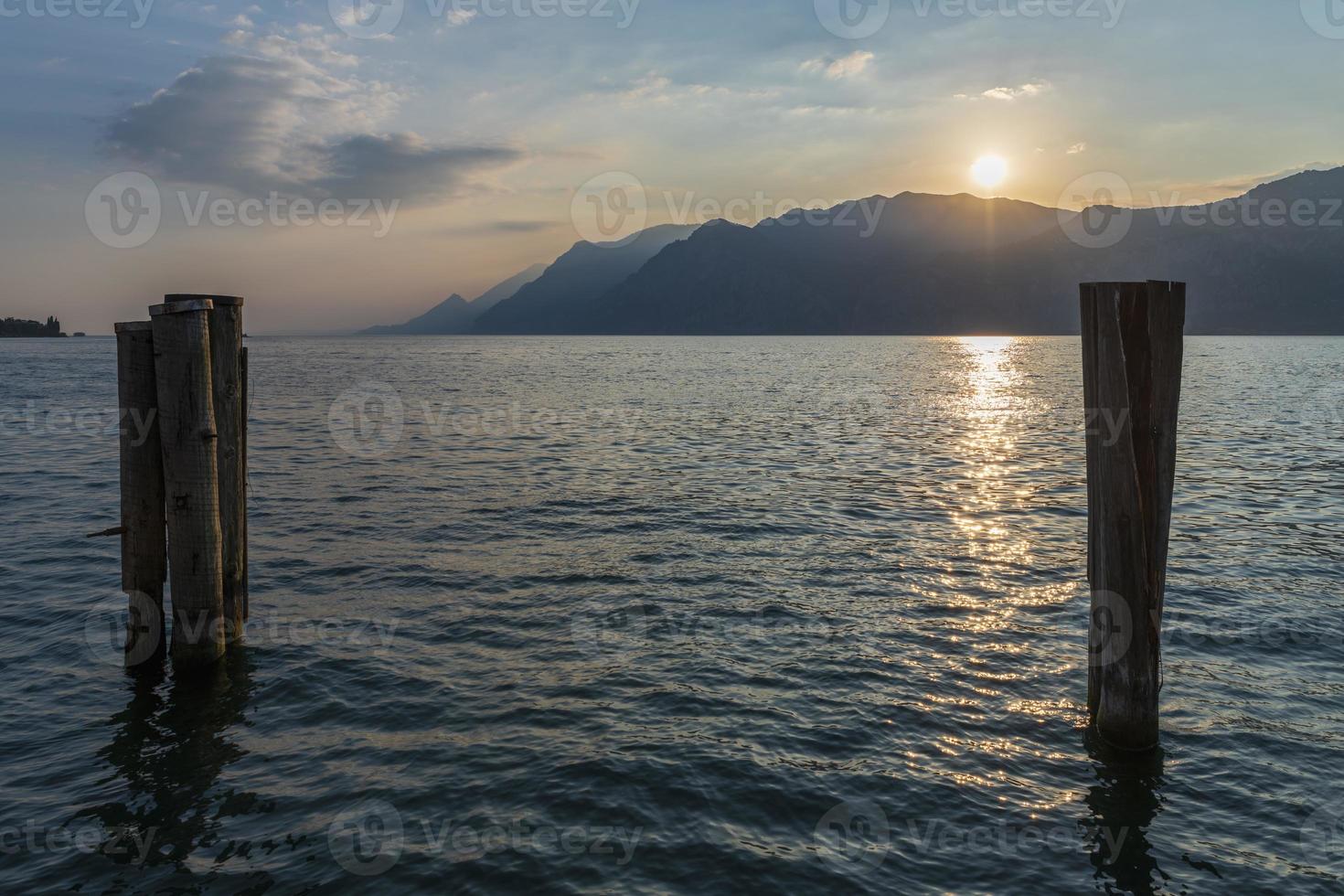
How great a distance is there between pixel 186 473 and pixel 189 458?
184mm

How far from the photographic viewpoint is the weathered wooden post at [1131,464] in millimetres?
7629

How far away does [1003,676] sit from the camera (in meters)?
10.6

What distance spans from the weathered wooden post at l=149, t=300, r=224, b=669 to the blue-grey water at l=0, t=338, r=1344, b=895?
130 centimetres

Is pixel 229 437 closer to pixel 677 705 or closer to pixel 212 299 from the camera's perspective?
pixel 212 299

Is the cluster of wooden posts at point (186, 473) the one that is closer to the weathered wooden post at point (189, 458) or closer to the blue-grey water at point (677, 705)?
the weathered wooden post at point (189, 458)

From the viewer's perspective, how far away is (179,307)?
32.1 ft

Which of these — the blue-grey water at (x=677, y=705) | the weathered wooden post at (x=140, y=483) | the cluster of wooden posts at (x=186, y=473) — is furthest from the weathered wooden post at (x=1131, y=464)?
the weathered wooden post at (x=140, y=483)

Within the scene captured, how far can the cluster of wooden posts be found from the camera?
387 inches

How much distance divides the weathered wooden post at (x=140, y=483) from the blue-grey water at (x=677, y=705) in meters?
1.10

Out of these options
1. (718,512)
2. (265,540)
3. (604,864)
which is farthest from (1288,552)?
(265,540)

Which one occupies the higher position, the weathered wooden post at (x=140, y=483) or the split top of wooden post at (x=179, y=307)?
the split top of wooden post at (x=179, y=307)

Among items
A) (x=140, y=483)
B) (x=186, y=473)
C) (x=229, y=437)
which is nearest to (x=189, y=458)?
(x=186, y=473)

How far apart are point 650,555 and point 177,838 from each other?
10223 millimetres

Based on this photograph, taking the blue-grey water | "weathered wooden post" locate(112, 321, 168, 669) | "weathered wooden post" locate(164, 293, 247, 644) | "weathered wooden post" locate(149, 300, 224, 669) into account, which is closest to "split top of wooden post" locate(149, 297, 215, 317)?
"weathered wooden post" locate(149, 300, 224, 669)
